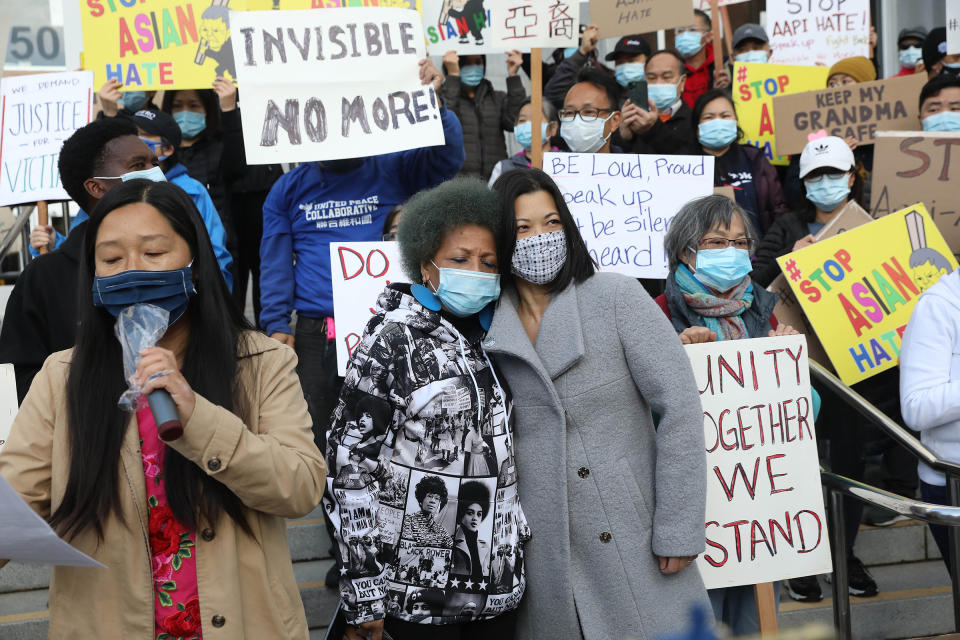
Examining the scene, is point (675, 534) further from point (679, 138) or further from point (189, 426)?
point (679, 138)

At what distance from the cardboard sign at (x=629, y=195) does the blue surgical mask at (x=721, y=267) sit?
4.74ft

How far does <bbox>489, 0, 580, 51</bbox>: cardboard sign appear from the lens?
558 centimetres

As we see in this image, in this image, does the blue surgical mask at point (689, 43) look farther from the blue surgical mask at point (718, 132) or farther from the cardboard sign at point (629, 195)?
the cardboard sign at point (629, 195)

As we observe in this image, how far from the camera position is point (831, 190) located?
226 inches

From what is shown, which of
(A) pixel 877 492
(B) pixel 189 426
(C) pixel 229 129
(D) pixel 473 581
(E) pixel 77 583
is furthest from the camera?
(C) pixel 229 129

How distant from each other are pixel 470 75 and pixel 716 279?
4.74 metres

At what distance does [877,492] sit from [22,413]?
8.97 feet

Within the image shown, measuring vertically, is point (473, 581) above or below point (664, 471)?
below

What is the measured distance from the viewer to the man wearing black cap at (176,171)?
167 inches

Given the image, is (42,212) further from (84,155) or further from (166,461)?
(166,461)

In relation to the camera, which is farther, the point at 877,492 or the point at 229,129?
the point at 229,129

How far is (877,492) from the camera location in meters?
3.58

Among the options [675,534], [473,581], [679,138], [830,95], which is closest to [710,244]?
[675,534]

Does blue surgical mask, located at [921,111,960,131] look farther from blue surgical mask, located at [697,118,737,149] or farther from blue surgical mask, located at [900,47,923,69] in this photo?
blue surgical mask, located at [900,47,923,69]
